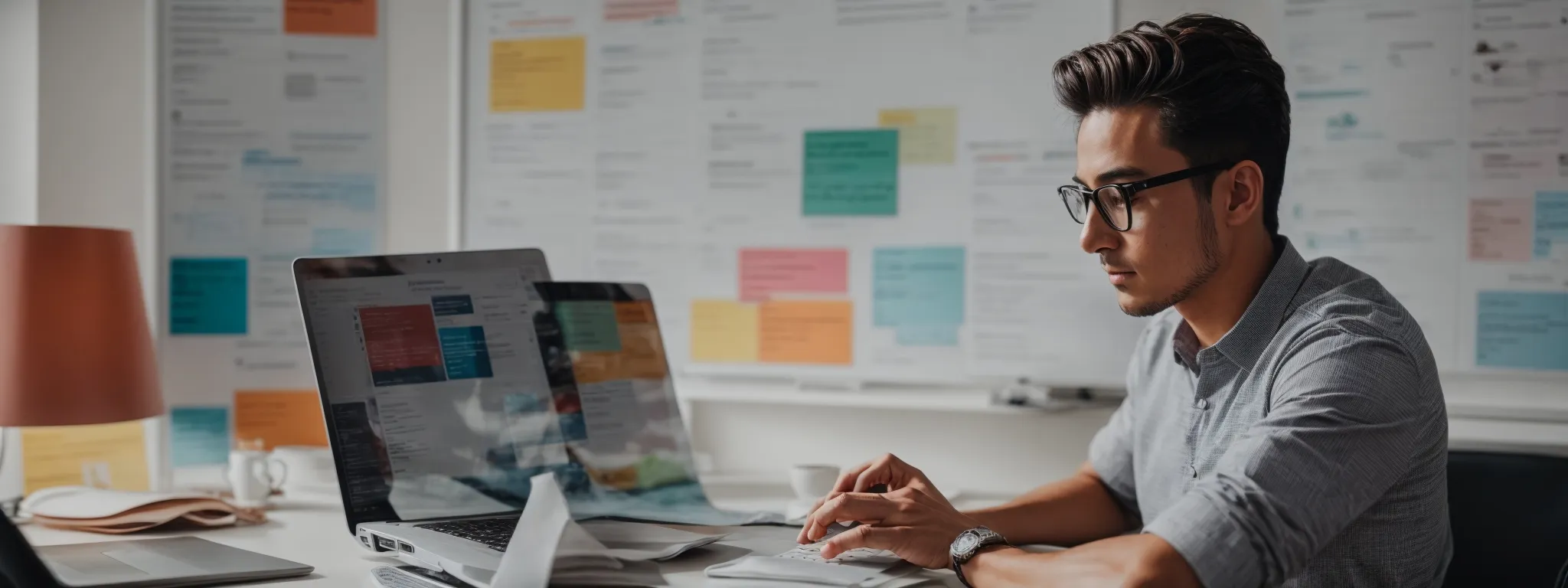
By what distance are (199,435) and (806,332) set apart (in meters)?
1.26

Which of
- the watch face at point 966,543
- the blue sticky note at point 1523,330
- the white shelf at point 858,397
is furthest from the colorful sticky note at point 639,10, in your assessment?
the blue sticky note at point 1523,330

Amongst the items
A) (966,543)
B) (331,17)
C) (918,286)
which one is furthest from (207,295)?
(966,543)

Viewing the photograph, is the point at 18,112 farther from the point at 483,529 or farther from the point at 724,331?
the point at 483,529

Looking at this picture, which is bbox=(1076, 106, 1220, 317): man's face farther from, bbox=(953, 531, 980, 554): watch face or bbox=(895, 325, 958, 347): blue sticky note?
bbox=(895, 325, 958, 347): blue sticky note

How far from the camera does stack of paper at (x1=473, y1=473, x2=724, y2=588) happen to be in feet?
3.58

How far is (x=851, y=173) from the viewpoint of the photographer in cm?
230

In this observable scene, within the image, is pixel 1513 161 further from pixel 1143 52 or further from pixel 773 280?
pixel 773 280

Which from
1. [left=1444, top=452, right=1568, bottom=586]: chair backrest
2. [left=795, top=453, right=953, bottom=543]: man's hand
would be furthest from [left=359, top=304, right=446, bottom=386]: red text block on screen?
[left=1444, top=452, right=1568, bottom=586]: chair backrest

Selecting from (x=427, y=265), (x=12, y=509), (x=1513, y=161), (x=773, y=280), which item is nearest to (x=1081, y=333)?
(x=773, y=280)

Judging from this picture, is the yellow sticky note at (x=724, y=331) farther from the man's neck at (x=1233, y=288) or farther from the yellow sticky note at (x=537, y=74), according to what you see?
the man's neck at (x=1233, y=288)

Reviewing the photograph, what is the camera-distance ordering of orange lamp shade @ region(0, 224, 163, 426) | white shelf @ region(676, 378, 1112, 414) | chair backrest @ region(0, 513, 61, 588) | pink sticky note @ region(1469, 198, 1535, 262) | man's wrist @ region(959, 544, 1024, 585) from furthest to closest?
white shelf @ region(676, 378, 1112, 414), pink sticky note @ region(1469, 198, 1535, 262), orange lamp shade @ region(0, 224, 163, 426), man's wrist @ region(959, 544, 1024, 585), chair backrest @ region(0, 513, 61, 588)

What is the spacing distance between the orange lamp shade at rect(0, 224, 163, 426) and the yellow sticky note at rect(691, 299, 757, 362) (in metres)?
0.99

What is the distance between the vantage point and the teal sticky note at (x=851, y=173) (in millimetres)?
2285

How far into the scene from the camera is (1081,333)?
2.18 meters
